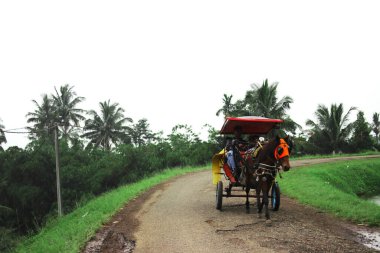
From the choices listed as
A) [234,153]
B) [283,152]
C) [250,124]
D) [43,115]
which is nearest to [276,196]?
[234,153]

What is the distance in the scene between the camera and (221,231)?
323 inches

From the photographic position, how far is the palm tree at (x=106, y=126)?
4888 cm

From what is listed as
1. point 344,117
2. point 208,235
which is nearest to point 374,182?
point 344,117

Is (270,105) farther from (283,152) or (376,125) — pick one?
(376,125)

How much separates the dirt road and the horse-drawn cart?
0.65m

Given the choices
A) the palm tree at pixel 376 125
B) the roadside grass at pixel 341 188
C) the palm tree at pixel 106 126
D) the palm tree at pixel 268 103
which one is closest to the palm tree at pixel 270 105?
the palm tree at pixel 268 103

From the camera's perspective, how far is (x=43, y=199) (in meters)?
31.8

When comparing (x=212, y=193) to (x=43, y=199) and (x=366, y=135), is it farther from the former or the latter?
(x=366, y=135)

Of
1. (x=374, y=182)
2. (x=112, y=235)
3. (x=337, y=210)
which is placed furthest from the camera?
(x=374, y=182)

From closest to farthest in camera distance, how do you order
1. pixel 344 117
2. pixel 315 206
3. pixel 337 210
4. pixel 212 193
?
pixel 337 210, pixel 315 206, pixel 212 193, pixel 344 117

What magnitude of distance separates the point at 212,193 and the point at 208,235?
6739 millimetres

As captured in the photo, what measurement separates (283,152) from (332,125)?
32.5 m

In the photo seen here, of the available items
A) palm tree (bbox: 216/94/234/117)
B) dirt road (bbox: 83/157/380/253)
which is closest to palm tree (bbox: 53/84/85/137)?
palm tree (bbox: 216/94/234/117)

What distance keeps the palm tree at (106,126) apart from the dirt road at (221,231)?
37947 millimetres
